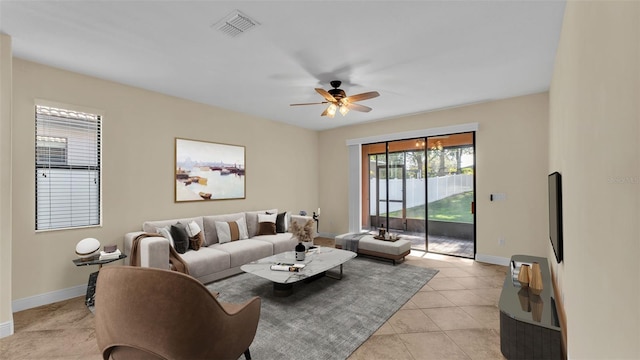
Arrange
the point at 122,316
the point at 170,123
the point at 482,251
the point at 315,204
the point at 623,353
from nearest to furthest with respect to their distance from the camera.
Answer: the point at 623,353, the point at 122,316, the point at 170,123, the point at 482,251, the point at 315,204

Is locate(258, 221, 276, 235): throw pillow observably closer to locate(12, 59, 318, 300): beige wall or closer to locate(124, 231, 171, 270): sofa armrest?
locate(12, 59, 318, 300): beige wall

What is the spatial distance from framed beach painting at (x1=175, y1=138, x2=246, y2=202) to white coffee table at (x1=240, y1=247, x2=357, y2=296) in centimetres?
182

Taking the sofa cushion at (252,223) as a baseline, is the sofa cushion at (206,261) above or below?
below

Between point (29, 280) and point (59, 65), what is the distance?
2.49 metres

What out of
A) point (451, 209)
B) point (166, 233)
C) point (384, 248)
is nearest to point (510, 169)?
point (451, 209)

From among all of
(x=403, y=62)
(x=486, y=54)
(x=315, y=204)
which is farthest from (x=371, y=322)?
(x=315, y=204)

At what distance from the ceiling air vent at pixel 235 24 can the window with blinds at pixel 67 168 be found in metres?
2.46

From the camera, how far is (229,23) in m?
2.32

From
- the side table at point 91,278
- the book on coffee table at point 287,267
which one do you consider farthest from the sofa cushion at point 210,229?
the book on coffee table at point 287,267

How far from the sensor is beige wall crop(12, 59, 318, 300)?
9.79 feet

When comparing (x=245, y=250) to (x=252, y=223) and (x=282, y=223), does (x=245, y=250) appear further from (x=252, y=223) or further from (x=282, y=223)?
(x=282, y=223)

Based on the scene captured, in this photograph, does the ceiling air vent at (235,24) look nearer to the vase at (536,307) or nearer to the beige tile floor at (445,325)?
the beige tile floor at (445,325)

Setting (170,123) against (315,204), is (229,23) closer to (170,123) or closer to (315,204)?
(170,123)

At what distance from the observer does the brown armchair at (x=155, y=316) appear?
148cm
